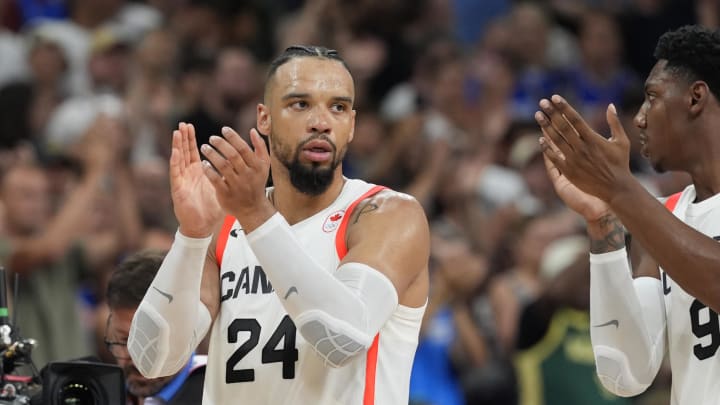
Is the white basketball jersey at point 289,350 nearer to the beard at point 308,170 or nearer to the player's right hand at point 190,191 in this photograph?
the beard at point 308,170

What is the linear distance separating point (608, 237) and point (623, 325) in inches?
13.7

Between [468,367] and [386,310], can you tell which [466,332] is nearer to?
[468,367]

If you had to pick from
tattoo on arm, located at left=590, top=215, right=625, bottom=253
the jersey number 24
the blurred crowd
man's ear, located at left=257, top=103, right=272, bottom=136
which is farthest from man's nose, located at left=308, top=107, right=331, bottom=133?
the blurred crowd

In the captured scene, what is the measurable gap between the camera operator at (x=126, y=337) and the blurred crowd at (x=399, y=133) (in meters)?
2.97

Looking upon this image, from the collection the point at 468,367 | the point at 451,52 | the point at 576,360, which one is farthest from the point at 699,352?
the point at 451,52

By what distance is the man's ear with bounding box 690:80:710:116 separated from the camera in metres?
5.28

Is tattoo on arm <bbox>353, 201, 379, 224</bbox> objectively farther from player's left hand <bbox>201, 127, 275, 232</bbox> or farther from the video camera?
the video camera

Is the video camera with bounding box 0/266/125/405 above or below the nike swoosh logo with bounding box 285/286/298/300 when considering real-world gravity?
below

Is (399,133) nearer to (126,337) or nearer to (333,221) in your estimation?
(126,337)

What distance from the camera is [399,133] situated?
11.8 meters

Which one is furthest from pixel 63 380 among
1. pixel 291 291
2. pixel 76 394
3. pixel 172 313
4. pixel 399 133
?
pixel 399 133

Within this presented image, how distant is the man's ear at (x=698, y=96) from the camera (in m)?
5.28

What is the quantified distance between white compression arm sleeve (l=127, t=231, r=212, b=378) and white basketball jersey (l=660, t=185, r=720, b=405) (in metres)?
1.78

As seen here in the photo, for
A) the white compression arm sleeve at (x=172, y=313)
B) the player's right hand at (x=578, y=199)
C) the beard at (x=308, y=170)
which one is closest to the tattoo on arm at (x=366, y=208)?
the beard at (x=308, y=170)
